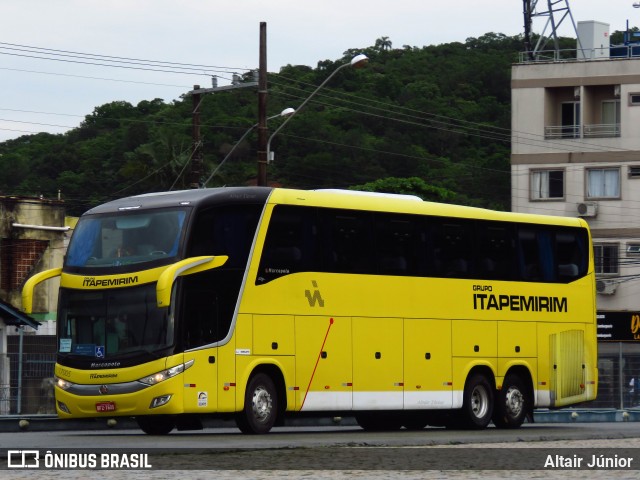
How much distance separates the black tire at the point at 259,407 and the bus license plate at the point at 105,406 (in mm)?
2042

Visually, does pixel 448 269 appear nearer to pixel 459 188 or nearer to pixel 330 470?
pixel 330 470

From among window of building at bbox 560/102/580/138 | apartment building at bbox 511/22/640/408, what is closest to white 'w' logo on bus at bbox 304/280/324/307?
apartment building at bbox 511/22/640/408

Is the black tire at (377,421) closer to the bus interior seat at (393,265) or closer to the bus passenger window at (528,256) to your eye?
the bus interior seat at (393,265)

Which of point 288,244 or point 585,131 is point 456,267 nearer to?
point 288,244

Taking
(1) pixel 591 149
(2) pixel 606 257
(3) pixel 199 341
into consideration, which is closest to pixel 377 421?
(3) pixel 199 341

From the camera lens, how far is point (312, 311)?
2531 cm

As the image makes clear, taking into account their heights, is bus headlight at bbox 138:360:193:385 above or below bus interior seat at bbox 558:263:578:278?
below

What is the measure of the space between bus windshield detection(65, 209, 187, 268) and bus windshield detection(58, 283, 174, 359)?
519 mm

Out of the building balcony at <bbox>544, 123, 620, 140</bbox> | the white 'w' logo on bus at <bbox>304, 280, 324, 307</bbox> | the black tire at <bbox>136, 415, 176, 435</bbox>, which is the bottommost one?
the black tire at <bbox>136, 415, 176, 435</bbox>

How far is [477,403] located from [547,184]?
43.2 meters

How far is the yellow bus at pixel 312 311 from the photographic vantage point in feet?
76.9

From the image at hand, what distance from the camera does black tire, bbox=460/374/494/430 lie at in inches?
1112

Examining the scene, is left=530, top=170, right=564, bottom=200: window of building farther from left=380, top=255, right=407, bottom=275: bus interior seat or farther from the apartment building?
left=380, top=255, right=407, bottom=275: bus interior seat

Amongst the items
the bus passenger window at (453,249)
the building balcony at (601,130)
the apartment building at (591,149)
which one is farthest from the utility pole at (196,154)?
the building balcony at (601,130)
